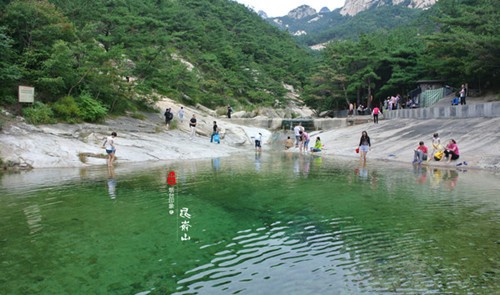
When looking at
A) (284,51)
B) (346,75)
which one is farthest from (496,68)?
(284,51)

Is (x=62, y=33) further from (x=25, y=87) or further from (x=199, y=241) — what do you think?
(x=199, y=241)

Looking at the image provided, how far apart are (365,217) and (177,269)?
5.08m

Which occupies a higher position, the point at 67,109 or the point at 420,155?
the point at 67,109

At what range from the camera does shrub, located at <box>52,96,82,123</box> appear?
2455 cm

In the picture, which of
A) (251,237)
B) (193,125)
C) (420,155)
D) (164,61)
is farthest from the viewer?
(164,61)

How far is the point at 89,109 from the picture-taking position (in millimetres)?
25891

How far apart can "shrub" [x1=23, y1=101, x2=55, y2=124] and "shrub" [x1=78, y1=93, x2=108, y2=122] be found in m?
2.21

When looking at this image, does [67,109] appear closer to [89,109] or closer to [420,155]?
[89,109]

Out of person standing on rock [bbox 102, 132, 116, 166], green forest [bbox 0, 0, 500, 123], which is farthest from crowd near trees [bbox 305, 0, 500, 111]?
person standing on rock [bbox 102, 132, 116, 166]

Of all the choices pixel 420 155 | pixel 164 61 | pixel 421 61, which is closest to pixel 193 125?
pixel 164 61

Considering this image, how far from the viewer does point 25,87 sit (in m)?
22.6

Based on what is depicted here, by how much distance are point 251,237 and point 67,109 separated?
66.6ft

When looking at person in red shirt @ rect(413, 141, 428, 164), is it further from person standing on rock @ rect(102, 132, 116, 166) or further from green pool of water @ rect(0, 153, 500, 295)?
person standing on rock @ rect(102, 132, 116, 166)

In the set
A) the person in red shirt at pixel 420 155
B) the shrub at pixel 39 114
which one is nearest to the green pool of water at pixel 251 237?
the person in red shirt at pixel 420 155
